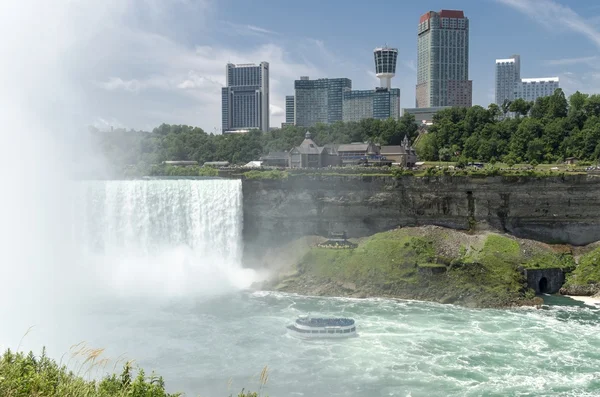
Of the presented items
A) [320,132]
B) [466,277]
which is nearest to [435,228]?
[466,277]

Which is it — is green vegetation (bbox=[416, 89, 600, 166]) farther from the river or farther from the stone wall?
the river

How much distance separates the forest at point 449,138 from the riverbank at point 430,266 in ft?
89.4

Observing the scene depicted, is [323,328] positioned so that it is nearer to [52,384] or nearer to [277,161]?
[52,384]

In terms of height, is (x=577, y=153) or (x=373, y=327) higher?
(x=577, y=153)

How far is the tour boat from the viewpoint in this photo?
40.4m

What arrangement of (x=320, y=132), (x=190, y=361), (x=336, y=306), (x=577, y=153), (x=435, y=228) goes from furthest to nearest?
(x=320, y=132), (x=577, y=153), (x=435, y=228), (x=336, y=306), (x=190, y=361)

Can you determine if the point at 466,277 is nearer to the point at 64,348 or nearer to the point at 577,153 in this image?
the point at 64,348

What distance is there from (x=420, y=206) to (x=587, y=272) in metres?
18.1

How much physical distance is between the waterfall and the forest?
3455 cm

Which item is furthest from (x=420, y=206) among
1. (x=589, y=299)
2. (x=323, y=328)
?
(x=323, y=328)

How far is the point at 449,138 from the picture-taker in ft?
334

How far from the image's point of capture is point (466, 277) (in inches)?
2052

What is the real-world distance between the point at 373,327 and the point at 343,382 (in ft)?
35.5

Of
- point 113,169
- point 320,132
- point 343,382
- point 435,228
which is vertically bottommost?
point 343,382
